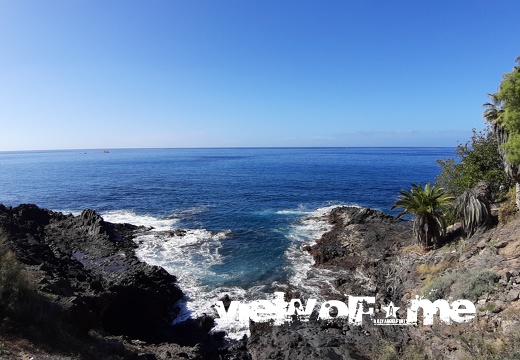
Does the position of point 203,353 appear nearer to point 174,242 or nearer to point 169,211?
point 174,242

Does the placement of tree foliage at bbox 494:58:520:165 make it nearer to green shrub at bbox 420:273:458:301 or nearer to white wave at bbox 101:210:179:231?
green shrub at bbox 420:273:458:301

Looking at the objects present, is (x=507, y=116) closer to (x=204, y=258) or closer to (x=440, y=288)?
(x=440, y=288)

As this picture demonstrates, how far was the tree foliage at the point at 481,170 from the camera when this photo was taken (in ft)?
99.3

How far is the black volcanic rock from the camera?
69.7 feet

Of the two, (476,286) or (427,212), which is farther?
(427,212)

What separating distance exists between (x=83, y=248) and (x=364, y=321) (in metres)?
32.5

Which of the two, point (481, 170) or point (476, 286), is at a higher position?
point (481, 170)

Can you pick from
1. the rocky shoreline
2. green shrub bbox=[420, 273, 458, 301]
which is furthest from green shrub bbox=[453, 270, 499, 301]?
green shrub bbox=[420, 273, 458, 301]

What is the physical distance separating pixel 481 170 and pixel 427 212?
1212 centimetres

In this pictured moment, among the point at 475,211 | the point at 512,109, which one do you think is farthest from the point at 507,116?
the point at 475,211

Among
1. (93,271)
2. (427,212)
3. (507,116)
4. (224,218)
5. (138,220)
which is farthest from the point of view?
(138,220)

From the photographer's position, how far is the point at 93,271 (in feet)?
102

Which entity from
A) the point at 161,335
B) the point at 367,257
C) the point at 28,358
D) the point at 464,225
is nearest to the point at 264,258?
the point at 367,257

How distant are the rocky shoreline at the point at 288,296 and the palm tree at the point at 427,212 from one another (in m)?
1.52
